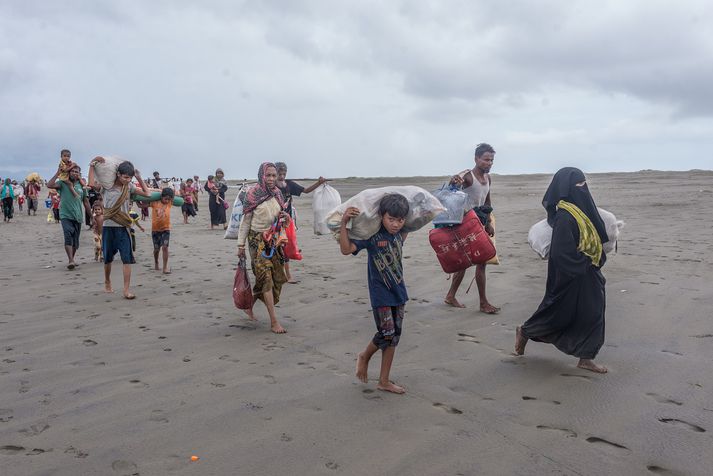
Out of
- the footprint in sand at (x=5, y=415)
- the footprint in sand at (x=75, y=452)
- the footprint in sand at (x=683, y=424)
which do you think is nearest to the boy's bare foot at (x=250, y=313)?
the footprint in sand at (x=5, y=415)

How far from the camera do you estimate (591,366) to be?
Result: 468cm

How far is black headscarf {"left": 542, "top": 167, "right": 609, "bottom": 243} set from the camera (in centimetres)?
477

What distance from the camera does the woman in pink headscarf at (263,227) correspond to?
20.2 ft

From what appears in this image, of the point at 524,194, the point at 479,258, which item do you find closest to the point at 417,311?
the point at 479,258

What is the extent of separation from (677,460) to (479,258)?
11.5 ft

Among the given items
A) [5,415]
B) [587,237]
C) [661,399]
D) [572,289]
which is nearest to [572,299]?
[572,289]

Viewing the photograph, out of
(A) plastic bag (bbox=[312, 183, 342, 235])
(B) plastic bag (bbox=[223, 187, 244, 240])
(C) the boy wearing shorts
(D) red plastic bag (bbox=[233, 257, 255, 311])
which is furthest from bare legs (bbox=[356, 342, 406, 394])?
(C) the boy wearing shorts

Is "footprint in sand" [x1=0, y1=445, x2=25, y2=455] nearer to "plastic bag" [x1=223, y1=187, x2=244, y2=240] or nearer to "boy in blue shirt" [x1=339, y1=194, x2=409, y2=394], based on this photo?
"boy in blue shirt" [x1=339, y1=194, x2=409, y2=394]

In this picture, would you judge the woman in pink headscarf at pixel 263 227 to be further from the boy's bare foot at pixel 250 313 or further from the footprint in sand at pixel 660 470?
the footprint in sand at pixel 660 470

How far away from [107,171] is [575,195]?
5795mm

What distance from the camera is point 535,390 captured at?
4.33 m

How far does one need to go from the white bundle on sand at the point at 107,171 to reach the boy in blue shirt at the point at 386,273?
4.56m

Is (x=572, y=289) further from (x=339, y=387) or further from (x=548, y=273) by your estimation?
(x=339, y=387)

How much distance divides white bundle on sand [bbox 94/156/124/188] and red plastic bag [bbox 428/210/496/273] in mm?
4235
